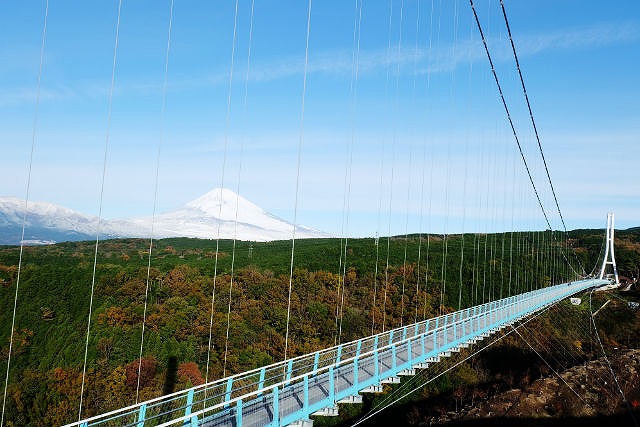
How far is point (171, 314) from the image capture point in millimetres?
54531

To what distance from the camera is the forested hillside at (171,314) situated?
45.0 metres

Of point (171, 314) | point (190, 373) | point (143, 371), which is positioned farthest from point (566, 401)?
point (171, 314)

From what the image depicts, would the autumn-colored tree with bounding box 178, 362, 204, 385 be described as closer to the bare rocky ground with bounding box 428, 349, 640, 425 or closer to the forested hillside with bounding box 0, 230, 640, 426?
the forested hillside with bounding box 0, 230, 640, 426

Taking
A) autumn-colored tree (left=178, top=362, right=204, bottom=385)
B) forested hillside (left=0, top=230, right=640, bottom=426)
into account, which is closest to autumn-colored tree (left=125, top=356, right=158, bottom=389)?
forested hillside (left=0, top=230, right=640, bottom=426)

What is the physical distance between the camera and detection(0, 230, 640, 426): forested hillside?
4503 centimetres

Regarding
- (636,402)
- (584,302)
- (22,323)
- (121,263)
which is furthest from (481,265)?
(22,323)

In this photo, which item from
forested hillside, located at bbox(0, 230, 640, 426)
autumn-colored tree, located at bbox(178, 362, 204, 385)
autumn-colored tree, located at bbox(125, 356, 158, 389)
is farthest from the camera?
autumn-colored tree, located at bbox(178, 362, 204, 385)

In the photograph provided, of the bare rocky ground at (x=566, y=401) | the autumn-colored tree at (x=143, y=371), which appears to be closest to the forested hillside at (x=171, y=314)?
the autumn-colored tree at (x=143, y=371)

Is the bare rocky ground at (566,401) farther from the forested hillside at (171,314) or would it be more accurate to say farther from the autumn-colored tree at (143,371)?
the autumn-colored tree at (143,371)

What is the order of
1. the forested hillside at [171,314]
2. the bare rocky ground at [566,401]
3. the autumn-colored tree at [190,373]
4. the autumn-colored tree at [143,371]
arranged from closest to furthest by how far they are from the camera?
the bare rocky ground at [566,401], the forested hillside at [171,314], the autumn-colored tree at [143,371], the autumn-colored tree at [190,373]

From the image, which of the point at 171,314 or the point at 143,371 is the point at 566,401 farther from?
the point at 171,314

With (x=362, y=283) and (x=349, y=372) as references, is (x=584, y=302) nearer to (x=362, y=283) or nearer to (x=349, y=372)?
(x=362, y=283)

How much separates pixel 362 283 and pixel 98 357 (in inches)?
1283

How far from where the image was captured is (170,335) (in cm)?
5266
